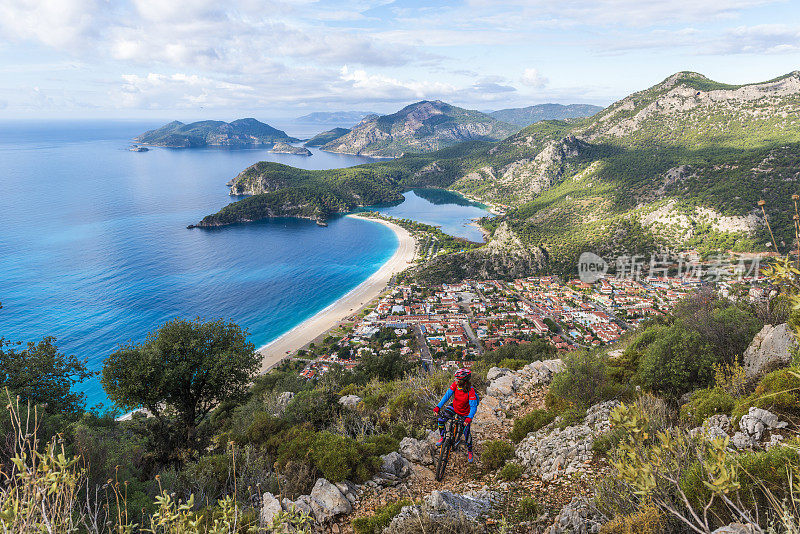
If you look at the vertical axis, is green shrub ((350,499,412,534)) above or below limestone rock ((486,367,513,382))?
above

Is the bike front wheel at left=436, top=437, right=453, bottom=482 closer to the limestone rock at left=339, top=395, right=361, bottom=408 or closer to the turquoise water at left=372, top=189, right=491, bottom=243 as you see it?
the limestone rock at left=339, top=395, right=361, bottom=408

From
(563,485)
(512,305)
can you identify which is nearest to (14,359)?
(563,485)

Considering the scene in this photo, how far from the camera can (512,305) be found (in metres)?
55.6

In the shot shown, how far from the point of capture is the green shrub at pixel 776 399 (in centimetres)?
583

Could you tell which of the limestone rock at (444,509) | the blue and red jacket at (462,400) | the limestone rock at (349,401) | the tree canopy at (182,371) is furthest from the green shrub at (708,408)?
the tree canopy at (182,371)

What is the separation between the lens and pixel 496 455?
785cm

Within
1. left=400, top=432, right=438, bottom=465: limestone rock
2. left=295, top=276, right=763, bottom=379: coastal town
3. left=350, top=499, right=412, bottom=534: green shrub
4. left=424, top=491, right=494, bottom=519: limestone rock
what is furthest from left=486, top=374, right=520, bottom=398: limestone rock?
left=295, top=276, right=763, bottom=379: coastal town

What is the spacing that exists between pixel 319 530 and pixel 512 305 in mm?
53167

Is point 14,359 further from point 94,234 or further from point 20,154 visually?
point 20,154

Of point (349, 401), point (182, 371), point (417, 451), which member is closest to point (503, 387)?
point (417, 451)

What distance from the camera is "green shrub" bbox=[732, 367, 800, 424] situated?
5832mm

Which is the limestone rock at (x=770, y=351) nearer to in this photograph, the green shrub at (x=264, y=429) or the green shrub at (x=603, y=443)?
the green shrub at (x=603, y=443)

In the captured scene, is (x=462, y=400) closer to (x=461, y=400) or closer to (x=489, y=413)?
(x=461, y=400)

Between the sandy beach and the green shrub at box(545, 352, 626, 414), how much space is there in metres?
24.7
